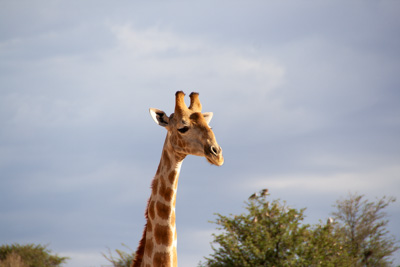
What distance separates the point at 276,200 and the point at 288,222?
4.17 feet

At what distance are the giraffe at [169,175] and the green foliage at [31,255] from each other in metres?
36.0

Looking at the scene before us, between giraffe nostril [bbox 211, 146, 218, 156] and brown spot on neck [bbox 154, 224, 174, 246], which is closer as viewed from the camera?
giraffe nostril [bbox 211, 146, 218, 156]

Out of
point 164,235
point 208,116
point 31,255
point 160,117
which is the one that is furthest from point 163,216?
point 31,255

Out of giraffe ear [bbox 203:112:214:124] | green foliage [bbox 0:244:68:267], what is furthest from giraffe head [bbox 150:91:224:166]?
green foliage [bbox 0:244:68:267]

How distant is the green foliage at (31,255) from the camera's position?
4141 cm

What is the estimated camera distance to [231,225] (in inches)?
1002

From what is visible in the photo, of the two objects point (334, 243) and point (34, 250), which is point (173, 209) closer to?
point (334, 243)

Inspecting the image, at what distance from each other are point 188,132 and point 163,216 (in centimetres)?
141

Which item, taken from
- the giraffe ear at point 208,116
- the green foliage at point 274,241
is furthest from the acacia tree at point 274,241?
the giraffe ear at point 208,116

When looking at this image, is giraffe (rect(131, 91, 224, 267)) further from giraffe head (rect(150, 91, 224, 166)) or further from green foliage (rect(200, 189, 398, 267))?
green foliage (rect(200, 189, 398, 267))

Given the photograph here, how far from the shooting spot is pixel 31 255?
41.7m

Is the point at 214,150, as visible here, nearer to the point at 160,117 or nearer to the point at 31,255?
the point at 160,117

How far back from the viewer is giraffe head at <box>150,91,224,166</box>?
7816 millimetres

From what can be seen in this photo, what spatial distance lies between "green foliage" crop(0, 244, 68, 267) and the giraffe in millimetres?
35960
